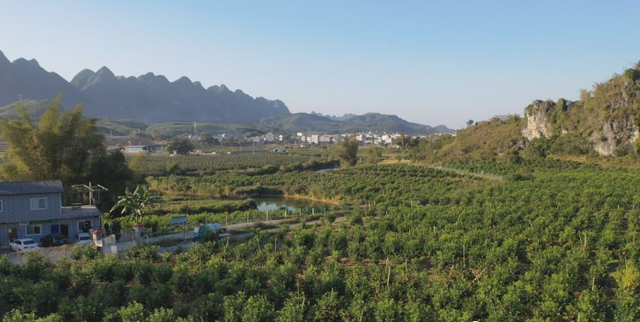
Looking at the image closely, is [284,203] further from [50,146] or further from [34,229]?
[34,229]

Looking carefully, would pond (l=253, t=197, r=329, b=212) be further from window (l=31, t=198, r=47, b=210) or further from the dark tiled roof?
window (l=31, t=198, r=47, b=210)

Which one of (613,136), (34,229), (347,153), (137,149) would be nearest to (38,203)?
(34,229)

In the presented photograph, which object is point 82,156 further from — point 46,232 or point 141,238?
point 141,238

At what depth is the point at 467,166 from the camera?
53.7 m

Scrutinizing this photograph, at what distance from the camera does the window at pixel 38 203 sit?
1950 cm

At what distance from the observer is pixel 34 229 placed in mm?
19781

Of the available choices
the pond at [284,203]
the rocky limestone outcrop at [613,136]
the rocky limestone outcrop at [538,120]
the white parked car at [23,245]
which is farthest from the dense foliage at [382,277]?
the rocky limestone outcrop at [538,120]

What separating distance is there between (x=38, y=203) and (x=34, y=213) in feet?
1.59

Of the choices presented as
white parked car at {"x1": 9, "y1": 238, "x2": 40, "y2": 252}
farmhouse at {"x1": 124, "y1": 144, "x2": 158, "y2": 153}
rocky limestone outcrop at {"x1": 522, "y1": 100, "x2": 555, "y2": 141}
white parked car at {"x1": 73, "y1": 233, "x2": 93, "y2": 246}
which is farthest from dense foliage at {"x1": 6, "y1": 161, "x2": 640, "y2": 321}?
farmhouse at {"x1": 124, "y1": 144, "x2": 158, "y2": 153}

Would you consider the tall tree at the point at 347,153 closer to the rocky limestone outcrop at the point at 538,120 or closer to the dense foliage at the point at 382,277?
the rocky limestone outcrop at the point at 538,120

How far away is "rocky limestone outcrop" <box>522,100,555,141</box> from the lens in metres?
61.7

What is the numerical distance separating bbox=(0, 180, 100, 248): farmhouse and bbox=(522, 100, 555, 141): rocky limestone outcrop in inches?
2363

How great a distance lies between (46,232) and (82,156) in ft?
22.3

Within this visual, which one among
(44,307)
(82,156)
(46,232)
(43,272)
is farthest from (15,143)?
(44,307)
